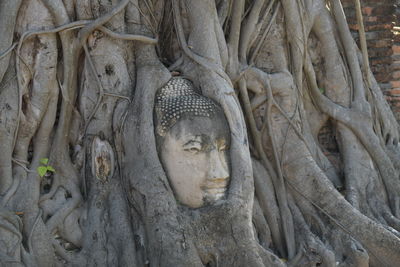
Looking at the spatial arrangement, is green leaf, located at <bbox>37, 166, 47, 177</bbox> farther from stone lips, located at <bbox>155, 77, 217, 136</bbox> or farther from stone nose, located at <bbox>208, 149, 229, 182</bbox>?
stone nose, located at <bbox>208, 149, 229, 182</bbox>

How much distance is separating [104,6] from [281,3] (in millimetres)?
1561

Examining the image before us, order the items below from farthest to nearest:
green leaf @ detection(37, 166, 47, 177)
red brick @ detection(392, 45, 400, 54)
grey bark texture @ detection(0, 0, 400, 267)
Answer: red brick @ detection(392, 45, 400, 54), green leaf @ detection(37, 166, 47, 177), grey bark texture @ detection(0, 0, 400, 267)

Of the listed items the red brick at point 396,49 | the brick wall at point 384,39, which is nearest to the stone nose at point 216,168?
the brick wall at point 384,39

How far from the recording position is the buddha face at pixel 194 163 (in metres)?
3.91

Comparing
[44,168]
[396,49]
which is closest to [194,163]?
[44,168]

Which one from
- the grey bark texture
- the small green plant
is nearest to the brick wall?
the grey bark texture

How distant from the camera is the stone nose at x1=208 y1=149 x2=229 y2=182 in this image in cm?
392

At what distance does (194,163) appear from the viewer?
12.9ft

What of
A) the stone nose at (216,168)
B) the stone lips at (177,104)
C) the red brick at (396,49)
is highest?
the stone lips at (177,104)

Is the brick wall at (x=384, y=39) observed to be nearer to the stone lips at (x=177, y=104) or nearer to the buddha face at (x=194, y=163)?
the stone lips at (x=177, y=104)

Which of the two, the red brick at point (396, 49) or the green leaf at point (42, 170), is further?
the red brick at point (396, 49)

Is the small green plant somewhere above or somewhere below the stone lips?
below

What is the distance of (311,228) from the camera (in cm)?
462

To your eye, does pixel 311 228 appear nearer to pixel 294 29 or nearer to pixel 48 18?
pixel 294 29
